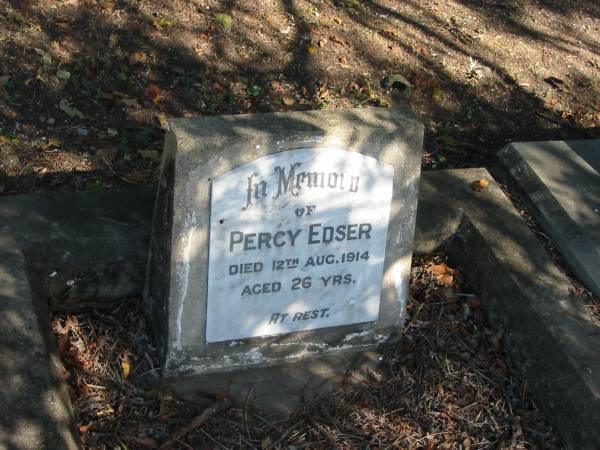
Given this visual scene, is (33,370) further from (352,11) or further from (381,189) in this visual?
(352,11)

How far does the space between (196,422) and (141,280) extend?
0.81m

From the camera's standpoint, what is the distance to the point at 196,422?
3.71 m

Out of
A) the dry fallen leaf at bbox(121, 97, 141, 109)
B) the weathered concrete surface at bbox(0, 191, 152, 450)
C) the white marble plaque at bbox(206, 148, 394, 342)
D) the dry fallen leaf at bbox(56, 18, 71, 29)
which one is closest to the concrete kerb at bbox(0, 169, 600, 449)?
the weathered concrete surface at bbox(0, 191, 152, 450)

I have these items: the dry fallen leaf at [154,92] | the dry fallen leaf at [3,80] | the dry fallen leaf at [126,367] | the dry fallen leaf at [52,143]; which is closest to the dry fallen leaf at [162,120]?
the dry fallen leaf at [154,92]

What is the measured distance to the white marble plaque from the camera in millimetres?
3570

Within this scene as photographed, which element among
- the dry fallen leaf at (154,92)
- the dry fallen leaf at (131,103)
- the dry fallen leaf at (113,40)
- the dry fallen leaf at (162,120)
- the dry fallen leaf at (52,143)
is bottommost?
the dry fallen leaf at (52,143)

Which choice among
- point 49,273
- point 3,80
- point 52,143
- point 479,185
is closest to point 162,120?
point 52,143

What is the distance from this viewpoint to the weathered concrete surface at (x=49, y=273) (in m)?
3.34

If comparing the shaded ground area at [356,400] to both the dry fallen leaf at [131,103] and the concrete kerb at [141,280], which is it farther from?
the dry fallen leaf at [131,103]

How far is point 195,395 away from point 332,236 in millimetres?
937

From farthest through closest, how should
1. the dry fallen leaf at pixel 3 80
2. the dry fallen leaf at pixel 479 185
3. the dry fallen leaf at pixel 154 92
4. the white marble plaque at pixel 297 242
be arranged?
the dry fallen leaf at pixel 154 92 → the dry fallen leaf at pixel 3 80 → the dry fallen leaf at pixel 479 185 → the white marble plaque at pixel 297 242

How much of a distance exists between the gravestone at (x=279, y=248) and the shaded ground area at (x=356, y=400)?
5.1 inches

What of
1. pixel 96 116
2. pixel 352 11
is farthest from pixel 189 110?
pixel 352 11

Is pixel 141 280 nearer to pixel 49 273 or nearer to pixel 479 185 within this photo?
pixel 49 273
